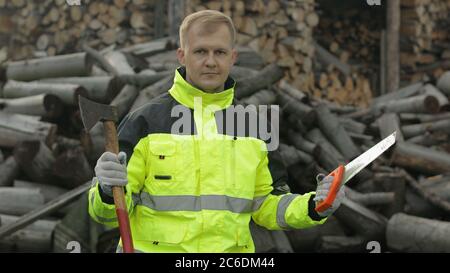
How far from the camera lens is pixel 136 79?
6.61m

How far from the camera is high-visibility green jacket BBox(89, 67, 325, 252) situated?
2.46 metres

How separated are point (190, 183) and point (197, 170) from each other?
0.05 meters

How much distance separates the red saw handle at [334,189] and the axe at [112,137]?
65cm

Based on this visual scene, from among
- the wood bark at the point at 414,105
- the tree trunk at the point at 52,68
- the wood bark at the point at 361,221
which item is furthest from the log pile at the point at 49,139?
the wood bark at the point at 414,105

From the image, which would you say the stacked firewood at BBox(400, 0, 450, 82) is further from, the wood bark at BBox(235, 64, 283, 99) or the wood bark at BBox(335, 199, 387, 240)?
the wood bark at BBox(335, 199, 387, 240)

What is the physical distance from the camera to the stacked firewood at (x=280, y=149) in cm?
536

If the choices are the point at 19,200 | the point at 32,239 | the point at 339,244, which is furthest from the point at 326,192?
the point at 19,200

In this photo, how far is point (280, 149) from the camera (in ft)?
19.7

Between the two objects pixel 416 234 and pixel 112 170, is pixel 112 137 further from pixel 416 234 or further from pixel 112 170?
pixel 416 234

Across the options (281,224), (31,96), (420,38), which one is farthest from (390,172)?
(420,38)

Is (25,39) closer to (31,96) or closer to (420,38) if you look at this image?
(31,96)

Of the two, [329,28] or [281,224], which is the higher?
[329,28]

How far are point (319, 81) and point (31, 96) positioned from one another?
17.8 feet
